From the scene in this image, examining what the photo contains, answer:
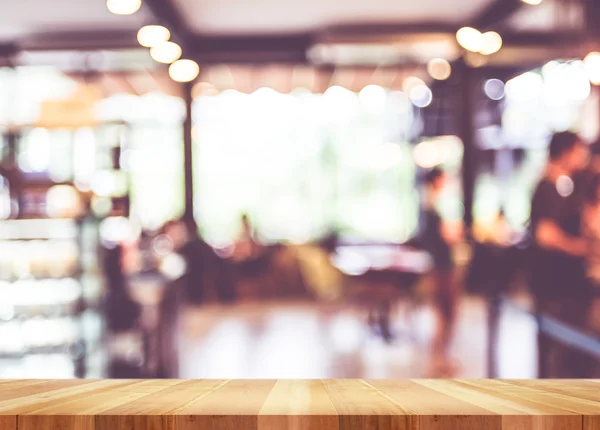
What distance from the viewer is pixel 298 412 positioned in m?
1.01

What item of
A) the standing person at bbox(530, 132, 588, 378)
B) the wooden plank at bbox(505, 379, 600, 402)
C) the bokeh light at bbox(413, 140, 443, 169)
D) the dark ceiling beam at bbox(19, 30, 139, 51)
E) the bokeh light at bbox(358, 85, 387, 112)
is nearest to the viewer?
the wooden plank at bbox(505, 379, 600, 402)

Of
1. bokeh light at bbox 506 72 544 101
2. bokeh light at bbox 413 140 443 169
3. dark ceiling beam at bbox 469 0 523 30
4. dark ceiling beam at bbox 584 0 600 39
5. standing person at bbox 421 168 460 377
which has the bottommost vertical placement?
standing person at bbox 421 168 460 377

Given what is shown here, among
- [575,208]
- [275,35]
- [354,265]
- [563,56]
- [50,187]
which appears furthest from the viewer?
[275,35]

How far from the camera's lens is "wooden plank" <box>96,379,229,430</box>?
3.25 feet

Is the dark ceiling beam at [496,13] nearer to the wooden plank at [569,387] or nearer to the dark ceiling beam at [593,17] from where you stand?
the dark ceiling beam at [593,17]

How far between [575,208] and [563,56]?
7.27 ft

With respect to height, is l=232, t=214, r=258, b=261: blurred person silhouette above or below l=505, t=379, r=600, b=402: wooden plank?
above

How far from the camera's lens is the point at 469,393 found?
113 centimetres

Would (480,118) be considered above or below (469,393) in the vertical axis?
above

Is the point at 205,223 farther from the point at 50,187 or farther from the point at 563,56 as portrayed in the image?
the point at 563,56

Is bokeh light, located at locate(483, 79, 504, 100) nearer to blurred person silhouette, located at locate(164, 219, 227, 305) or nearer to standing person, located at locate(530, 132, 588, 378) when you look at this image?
blurred person silhouette, located at locate(164, 219, 227, 305)

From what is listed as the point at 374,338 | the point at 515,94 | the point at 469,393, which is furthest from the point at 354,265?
the point at 469,393

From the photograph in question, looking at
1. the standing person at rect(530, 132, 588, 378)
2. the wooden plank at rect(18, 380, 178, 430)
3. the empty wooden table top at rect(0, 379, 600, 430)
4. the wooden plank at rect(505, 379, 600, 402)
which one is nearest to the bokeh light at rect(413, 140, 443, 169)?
the standing person at rect(530, 132, 588, 378)

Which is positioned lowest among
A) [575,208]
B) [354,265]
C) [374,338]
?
[374,338]
